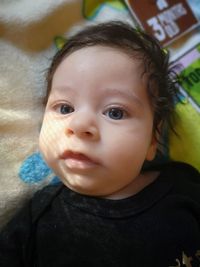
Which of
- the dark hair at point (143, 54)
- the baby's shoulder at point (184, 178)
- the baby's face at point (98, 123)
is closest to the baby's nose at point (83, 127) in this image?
the baby's face at point (98, 123)

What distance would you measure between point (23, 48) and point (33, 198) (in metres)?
0.39

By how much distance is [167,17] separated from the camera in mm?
1174

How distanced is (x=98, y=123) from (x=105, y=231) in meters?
0.23

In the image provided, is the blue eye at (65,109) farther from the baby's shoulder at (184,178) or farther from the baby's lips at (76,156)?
the baby's shoulder at (184,178)

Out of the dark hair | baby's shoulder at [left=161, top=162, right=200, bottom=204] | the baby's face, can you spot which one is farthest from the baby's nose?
baby's shoulder at [left=161, top=162, right=200, bottom=204]

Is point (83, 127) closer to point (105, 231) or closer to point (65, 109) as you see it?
point (65, 109)

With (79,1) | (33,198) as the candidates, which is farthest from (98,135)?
(79,1)

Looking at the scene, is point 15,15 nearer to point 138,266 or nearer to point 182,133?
point 182,133

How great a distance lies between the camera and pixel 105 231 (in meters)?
0.89

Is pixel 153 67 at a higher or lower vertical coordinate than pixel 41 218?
higher

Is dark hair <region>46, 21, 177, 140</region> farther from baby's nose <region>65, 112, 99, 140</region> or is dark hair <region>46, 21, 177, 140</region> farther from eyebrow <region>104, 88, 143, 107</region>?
baby's nose <region>65, 112, 99, 140</region>

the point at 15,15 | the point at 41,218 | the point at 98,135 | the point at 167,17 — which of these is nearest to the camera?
the point at 98,135

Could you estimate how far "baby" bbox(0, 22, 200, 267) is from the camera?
2.78 ft

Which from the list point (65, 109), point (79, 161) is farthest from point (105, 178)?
point (65, 109)
